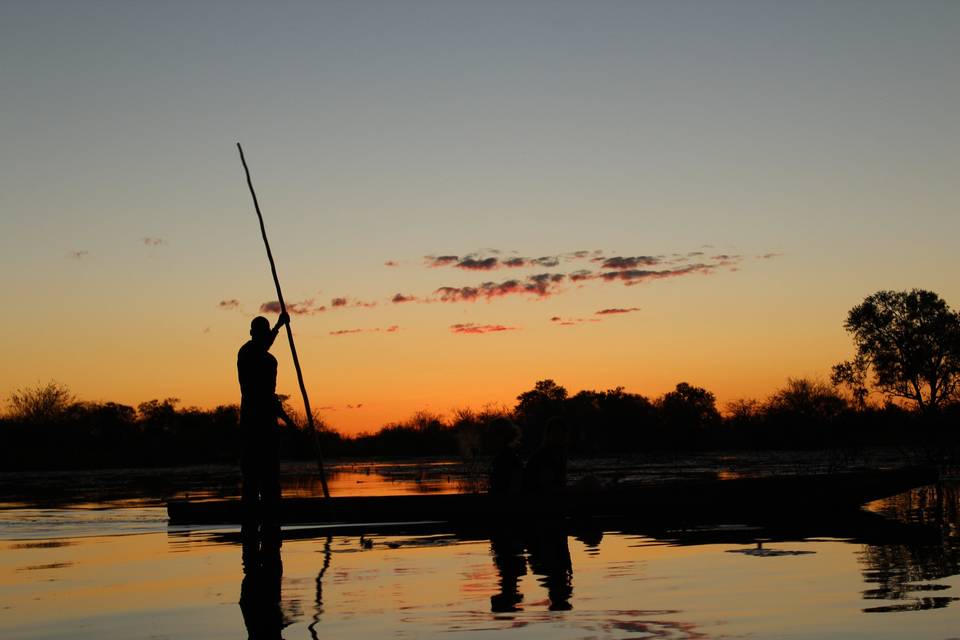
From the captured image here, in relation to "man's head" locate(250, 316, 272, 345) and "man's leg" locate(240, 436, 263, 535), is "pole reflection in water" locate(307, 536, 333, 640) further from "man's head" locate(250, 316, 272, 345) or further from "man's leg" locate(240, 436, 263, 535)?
"man's head" locate(250, 316, 272, 345)

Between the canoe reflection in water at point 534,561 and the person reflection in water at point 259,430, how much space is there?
2237mm

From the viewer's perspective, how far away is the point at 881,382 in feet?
194

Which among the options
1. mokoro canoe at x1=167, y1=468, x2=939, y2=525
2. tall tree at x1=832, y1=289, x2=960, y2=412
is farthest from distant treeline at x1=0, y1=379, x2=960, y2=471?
mokoro canoe at x1=167, y1=468, x2=939, y2=525

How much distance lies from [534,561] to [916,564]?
132 inches

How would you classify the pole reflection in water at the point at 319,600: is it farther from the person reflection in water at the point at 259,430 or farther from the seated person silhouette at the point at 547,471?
the seated person silhouette at the point at 547,471

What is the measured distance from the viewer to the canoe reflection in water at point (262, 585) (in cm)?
634

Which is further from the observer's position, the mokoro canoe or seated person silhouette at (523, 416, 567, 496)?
the mokoro canoe

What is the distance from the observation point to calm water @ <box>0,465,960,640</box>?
6125mm

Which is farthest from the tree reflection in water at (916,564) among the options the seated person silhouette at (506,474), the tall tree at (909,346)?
the tall tree at (909,346)

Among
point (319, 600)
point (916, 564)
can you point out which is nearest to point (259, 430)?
point (319, 600)

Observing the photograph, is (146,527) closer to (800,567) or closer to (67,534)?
(67,534)

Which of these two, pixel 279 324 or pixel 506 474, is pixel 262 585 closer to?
pixel 279 324

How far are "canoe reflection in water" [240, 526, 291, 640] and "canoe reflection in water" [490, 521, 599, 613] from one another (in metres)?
1.48

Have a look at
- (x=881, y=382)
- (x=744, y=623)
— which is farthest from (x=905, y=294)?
(x=744, y=623)
